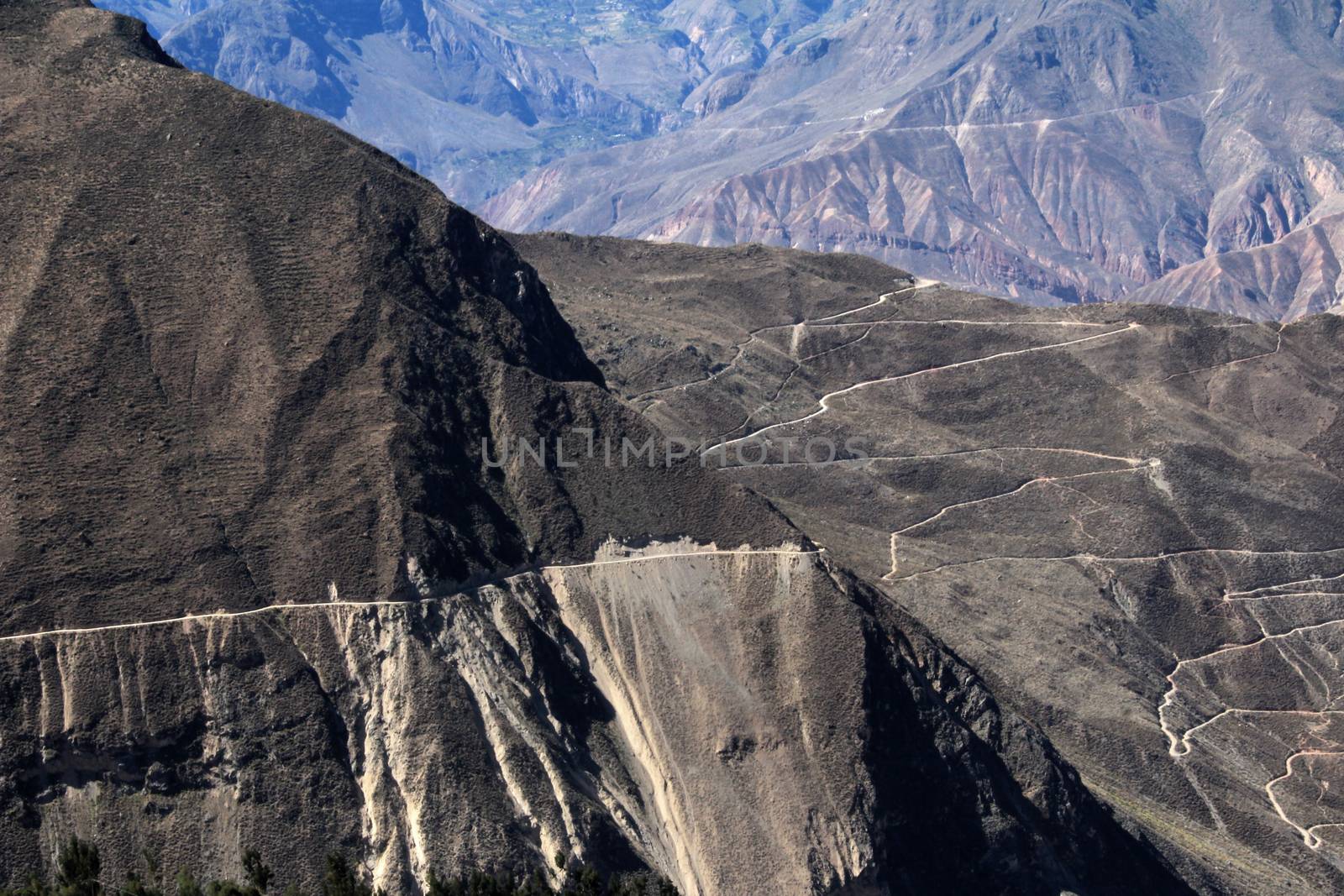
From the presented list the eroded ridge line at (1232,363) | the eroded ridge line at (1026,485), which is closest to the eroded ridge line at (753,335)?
the eroded ridge line at (1026,485)

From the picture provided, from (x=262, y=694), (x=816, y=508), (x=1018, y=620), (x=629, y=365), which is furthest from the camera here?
(x=629, y=365)

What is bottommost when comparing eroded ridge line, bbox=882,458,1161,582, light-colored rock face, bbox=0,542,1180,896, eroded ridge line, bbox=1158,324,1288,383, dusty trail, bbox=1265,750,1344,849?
dusty trail, bbox=1265,750,1344,849

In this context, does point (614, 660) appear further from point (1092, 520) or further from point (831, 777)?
point (1092, 520)

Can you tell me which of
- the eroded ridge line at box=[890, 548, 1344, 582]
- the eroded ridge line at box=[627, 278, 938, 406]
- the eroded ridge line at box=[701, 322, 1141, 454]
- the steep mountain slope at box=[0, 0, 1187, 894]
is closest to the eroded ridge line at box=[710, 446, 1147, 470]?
the eroded ridge line at box=[701, 322, 1141, 454]

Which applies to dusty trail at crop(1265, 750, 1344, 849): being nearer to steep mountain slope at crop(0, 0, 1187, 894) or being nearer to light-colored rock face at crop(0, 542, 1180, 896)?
light-colored rock face at crop(0, 542, 1180, 896)

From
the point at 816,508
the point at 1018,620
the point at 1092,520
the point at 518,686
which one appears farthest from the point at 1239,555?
the point at 518,686

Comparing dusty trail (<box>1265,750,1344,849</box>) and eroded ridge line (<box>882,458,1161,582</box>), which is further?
eroded ridge line (<box>882,458,1161,582</box>)

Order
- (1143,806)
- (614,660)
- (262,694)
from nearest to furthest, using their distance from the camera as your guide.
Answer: (262,694), (614,660), (1143,806)
